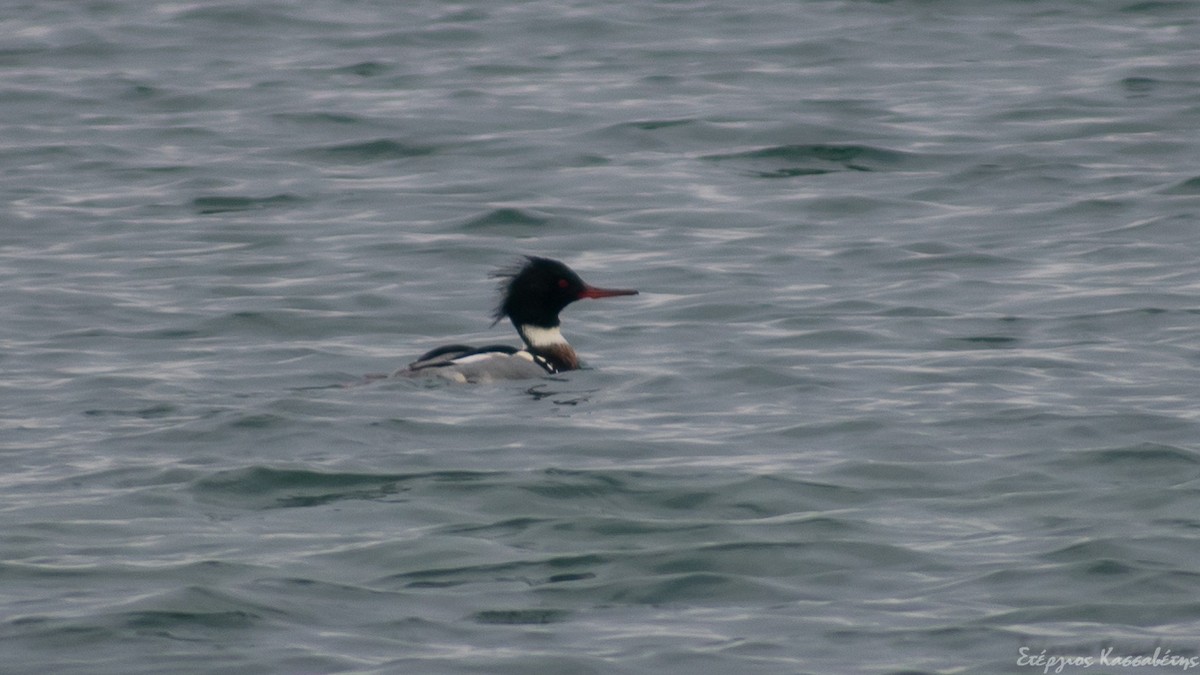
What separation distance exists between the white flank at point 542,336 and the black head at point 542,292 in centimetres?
3

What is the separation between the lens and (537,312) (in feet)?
41.4

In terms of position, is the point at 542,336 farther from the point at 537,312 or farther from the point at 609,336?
the point at 609,336

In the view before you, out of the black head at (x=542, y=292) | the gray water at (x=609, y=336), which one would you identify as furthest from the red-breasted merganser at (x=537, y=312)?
the gray water at (x=609, y=336)

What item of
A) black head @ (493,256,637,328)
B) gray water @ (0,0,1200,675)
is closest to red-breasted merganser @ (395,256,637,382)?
black head @ (493,256,637,328)

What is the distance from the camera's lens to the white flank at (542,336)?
41.2 ft

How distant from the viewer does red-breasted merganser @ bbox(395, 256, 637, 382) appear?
12180 millimetres

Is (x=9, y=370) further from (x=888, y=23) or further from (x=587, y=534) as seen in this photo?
(x=888, y=23)

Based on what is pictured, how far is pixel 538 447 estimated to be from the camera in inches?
403

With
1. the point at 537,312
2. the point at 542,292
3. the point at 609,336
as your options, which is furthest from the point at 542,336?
the point at 609,336

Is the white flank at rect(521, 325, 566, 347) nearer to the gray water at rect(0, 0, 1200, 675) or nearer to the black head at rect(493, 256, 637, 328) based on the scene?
the black head at rect(493, 256, 637, 328)

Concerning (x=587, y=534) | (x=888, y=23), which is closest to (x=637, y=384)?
(x=587, y=534)

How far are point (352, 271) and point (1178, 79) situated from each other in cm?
782

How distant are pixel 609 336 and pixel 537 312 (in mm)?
581

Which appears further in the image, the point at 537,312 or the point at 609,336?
the point at 609,336
